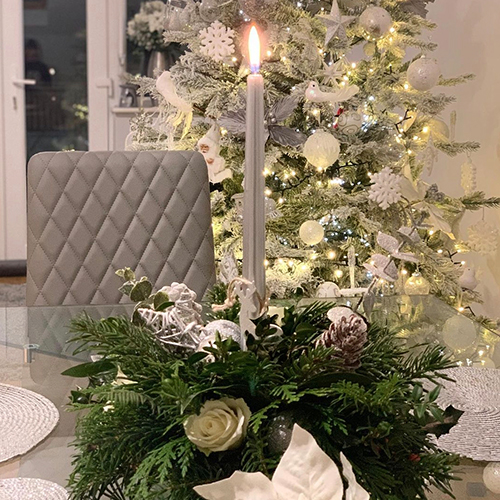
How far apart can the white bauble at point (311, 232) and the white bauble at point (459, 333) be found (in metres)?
0.97

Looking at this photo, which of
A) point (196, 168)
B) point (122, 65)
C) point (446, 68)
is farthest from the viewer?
point (122, 65)

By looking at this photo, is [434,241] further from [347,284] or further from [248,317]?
[248,317]

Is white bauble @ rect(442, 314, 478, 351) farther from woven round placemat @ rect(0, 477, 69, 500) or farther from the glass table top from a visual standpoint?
woven round placemat @ rect(0, 477, 69, 500)

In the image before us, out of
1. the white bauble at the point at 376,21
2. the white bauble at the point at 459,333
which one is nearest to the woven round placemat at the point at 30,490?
the white bauble at the point at 459,333

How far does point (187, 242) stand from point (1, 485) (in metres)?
1.21

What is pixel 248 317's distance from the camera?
25.1 inches

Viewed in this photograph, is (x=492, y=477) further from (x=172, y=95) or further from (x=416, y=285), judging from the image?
(x=172, y=95)

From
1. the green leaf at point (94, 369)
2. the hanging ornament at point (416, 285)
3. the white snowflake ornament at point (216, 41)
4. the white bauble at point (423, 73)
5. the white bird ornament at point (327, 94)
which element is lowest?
the hanging ornament at point (416, 285)

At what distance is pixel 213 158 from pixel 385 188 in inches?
21.0

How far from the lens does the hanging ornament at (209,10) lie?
8.38 feet

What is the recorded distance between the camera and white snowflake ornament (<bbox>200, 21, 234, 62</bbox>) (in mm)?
2461

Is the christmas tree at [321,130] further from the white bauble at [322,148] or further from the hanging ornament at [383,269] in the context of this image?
the hanging ornament at [383,269]

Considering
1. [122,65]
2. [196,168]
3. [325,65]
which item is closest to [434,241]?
[325,65]

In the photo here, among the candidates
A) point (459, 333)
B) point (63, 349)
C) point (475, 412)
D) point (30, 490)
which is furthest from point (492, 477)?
point (63, 349)
